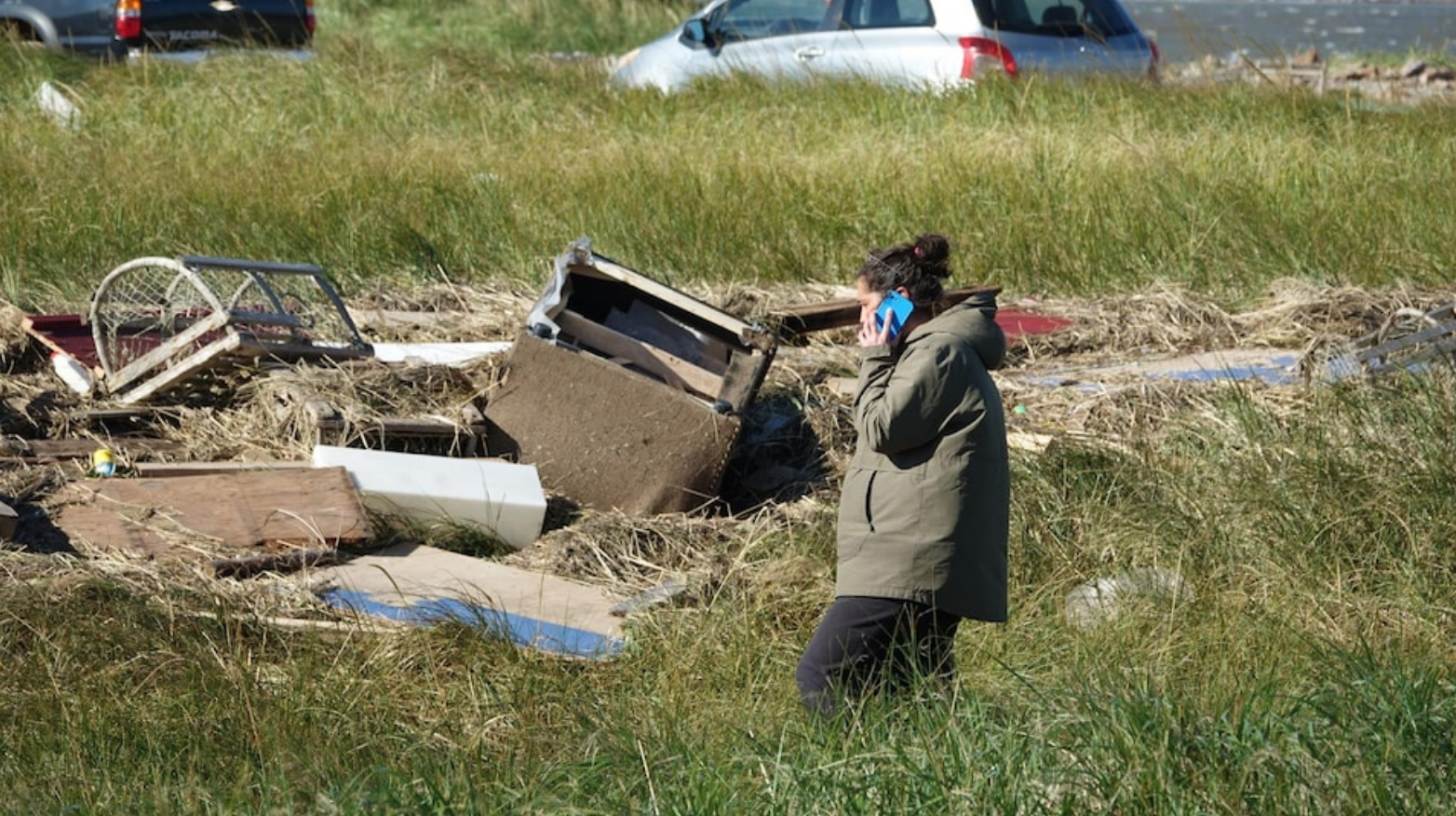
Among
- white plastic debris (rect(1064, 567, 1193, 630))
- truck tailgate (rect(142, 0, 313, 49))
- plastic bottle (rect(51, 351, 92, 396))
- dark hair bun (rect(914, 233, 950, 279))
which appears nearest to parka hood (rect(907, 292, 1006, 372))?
dark hair bun (rect(914, 233, 950, 279))

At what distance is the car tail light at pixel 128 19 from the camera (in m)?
14.7

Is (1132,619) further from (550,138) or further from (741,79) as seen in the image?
(741,79)

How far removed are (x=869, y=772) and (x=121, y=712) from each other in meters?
1.86

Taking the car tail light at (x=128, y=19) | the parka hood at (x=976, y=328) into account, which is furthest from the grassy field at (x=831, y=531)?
the car tail light at (x=128, y=19)

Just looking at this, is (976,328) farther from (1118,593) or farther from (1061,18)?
(1061,18)

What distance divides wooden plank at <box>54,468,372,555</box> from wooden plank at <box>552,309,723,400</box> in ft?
4.24

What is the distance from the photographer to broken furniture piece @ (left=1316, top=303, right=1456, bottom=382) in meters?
6.73

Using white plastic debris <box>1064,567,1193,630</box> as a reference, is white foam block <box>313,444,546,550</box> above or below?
above

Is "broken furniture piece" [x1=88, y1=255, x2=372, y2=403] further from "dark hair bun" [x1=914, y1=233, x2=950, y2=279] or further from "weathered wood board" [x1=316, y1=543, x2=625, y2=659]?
"dark hair bun" [x1=914, y1=233, x2=950, y2=279]

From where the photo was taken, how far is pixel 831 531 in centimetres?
562

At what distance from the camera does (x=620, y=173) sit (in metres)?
10.8

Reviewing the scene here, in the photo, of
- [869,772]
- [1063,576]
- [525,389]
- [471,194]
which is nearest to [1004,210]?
[471,194]

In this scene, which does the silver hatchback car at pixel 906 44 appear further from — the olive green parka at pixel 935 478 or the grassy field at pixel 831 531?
the olive green parka at pixel 935 478

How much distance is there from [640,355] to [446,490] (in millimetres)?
1250
